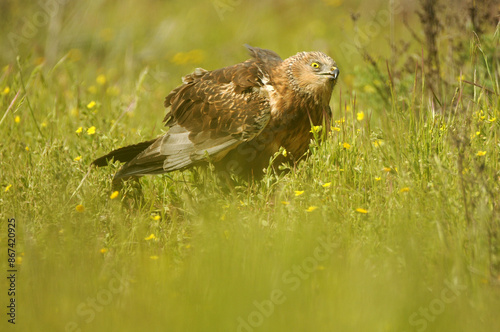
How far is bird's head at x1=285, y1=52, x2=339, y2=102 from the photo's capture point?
467 cm

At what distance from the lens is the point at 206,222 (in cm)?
361

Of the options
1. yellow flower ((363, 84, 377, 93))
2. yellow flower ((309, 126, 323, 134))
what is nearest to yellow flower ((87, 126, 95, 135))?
yellow flower ((309, 126, 323, 134))

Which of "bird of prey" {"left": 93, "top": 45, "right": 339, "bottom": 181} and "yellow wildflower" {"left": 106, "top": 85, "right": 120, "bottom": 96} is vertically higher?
"yellow wildflower" {"left": 106, "top": 85, "right": 120, "bottom": 96}

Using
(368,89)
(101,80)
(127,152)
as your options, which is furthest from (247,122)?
(101,80)

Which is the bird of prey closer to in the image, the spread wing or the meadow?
the spread wing

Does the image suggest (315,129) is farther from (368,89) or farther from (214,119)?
(368,89)

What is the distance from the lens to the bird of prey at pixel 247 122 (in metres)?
4.56

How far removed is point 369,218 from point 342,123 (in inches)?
43.9

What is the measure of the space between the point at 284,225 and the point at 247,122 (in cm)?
101

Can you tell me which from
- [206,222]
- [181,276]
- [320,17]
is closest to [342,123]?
[206,222]

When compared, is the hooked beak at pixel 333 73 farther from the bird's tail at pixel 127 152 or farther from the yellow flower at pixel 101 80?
the yellow flower at pixel 101 80

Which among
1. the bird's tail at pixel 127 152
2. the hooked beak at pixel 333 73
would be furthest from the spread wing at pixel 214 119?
the hooked beak at pixel 333 73

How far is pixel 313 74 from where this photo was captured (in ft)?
15.4

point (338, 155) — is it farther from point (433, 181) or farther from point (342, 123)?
point (433, 181)
